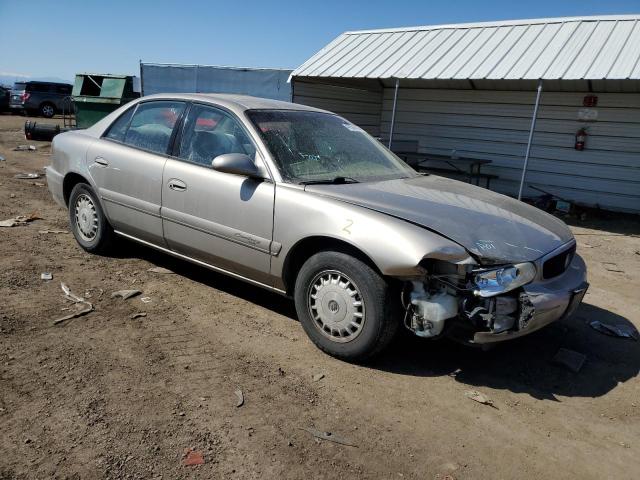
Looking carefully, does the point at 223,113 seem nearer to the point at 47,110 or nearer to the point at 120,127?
the point at 120,127

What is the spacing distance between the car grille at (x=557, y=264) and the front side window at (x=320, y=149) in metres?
1.41

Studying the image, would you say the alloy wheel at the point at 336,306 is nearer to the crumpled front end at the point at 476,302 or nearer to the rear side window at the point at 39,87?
the crumpled front end at the point at 476,302

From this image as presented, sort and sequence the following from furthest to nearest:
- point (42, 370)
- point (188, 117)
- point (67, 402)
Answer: point (188, 117)
point (42, 370)
point (67, 402)

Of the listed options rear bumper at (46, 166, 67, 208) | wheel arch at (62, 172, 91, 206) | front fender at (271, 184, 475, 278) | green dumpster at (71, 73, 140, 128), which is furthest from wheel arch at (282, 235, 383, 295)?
green dumpster at (71, 73, 140, 128)

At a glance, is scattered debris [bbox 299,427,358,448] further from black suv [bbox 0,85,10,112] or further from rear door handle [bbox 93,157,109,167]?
black suv [bbox 0,85,10,112]

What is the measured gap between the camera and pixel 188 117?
4430 millimetres

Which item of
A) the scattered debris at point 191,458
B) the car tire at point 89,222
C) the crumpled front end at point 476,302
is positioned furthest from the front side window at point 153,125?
the scattered debris at point 191,458

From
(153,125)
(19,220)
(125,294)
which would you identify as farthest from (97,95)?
(125,294)

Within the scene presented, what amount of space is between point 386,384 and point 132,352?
166 centimetres

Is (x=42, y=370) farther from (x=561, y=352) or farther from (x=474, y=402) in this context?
(x=561, y=352)

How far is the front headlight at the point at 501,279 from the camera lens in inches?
122

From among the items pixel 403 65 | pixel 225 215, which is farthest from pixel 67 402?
pixel 403 65

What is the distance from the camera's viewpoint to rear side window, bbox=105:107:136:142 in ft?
16.2

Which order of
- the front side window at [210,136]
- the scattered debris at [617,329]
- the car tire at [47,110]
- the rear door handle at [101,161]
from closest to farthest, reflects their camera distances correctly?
the front side window at [210,136] < the scattered debris at [617,329] < the rear door handle at [101,161] < the car tire at [47,110]
